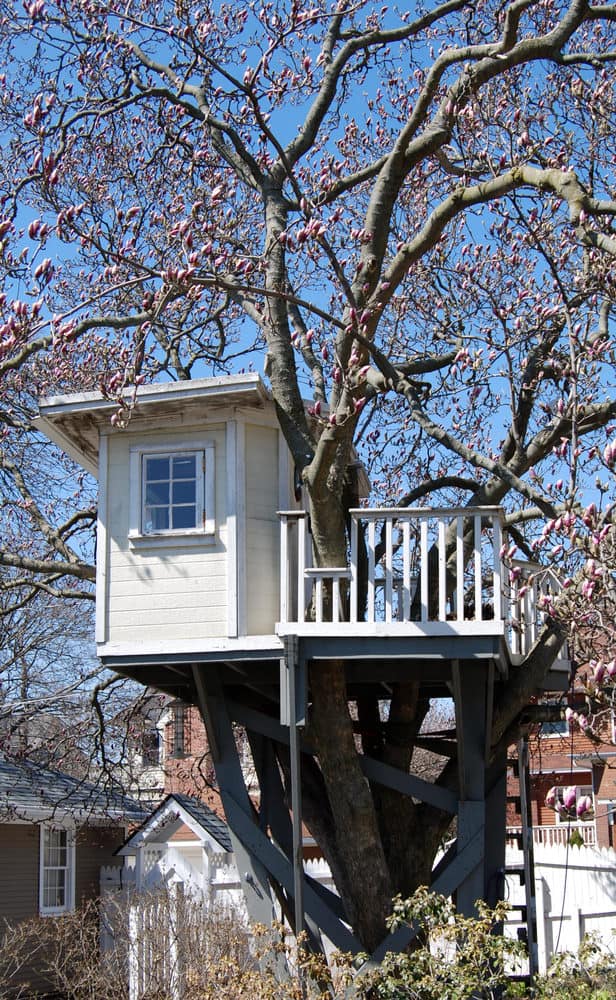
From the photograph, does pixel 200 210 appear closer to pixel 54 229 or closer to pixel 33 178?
pixel 33 178

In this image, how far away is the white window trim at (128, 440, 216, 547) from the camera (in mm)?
11070

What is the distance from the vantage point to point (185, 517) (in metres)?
11.2

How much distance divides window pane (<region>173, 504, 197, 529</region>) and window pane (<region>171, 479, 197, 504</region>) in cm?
8

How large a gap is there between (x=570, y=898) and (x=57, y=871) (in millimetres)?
9122

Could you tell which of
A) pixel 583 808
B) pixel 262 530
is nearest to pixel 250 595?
pixel 262 530

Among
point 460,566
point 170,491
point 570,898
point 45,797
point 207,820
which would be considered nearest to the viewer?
point 460,566

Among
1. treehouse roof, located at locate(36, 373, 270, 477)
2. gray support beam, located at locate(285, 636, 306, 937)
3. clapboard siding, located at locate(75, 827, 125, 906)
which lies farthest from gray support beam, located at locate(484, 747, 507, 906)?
clapboard siding, located at locate(75, 827, 125, 906)

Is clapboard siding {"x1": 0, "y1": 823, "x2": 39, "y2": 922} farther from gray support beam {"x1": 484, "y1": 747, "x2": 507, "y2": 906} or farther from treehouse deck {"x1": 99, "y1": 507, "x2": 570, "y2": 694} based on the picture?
gray support beam {"x1": 484, "y1": 747, "x2": 507, "y2": 906}

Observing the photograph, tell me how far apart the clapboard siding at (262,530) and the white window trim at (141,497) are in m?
0.37

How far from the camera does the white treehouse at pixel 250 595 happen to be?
405 inches

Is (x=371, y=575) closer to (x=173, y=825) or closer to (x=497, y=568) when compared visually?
(x=497, y=568)

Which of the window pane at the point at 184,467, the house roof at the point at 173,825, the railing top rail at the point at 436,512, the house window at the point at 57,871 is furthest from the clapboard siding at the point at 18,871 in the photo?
the railing top rail at the point at 436,512

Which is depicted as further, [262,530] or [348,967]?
[262,530]

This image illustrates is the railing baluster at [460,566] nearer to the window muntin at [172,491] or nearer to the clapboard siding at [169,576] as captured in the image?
the clapboard siding at [169,576]
